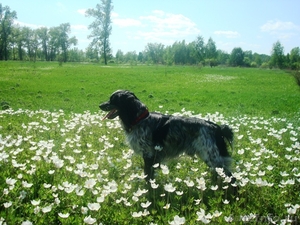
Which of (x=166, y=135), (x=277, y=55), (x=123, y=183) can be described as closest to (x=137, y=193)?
(x=123, y=183)

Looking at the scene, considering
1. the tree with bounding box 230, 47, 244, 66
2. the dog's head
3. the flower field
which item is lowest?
the flower field

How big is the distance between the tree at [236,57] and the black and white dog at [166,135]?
117519mm

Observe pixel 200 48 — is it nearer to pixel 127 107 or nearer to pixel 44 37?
pixel 44 37

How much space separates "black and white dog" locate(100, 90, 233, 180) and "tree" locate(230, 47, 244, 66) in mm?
117519

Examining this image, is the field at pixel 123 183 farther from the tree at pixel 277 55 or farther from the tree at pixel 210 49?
the tree at pixel 277 55

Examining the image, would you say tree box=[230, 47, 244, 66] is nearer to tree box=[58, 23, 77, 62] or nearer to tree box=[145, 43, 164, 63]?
tree box=[145, 43, 164, 63]

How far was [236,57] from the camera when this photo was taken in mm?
117125

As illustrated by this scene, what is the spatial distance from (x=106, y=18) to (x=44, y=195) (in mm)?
72390

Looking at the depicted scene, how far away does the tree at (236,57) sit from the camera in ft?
383

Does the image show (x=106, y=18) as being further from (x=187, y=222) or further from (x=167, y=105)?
(x=187, y=222)

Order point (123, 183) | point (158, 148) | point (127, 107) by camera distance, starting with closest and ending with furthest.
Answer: point (123, 183)
point (158, 148)
point (127, 107)

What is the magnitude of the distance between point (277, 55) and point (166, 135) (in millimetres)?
100660

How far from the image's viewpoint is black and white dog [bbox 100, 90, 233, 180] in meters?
5.57

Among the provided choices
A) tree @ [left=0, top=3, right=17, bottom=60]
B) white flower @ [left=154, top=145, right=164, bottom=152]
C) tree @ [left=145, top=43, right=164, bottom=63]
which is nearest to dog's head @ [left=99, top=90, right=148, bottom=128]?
white flower @ [left=154, top=145, right=164, bottom=152]
